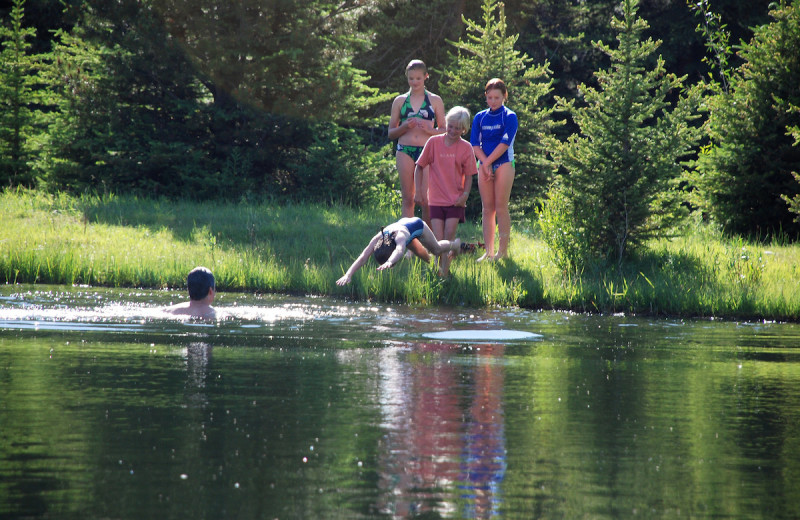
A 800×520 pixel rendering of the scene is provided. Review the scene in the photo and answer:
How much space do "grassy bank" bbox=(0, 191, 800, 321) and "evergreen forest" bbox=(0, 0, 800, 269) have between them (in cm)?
82

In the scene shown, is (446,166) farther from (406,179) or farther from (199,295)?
(199,295)

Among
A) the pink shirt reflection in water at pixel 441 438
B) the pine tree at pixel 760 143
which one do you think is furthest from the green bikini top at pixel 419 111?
the pink shirt reflection in water at pixel 441 438

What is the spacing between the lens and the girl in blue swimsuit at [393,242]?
35.1 feet

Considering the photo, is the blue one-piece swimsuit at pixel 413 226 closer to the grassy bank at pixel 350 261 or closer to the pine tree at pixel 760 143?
the grassy bank at pixel 350 261

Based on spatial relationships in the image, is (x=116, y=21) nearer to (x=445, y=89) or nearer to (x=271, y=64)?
(x=271, y=64)

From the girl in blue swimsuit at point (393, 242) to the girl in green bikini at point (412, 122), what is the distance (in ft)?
5.48

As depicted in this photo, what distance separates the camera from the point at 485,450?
5215 mm

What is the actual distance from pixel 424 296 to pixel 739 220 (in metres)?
6.98

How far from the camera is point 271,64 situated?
2080cm

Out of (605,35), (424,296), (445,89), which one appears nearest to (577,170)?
(424,296)

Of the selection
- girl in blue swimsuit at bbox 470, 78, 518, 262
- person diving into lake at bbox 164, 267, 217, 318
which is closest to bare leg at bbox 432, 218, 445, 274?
girl in blue swimsuit at bbox 470, 78, 518, 262

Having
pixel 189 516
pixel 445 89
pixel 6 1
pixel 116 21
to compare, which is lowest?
pixel 189 516

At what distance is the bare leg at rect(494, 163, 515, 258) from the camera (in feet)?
44.3

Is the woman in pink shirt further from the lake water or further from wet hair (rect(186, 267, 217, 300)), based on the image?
wet hair (rect(186, 267, 217, 300))
